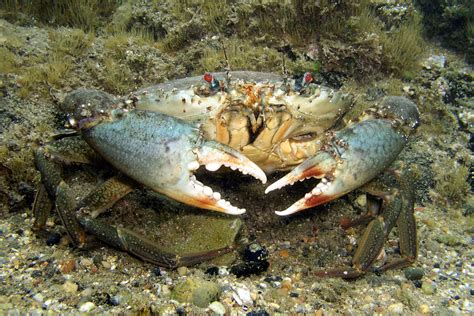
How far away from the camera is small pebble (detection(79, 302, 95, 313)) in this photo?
2.48 meters

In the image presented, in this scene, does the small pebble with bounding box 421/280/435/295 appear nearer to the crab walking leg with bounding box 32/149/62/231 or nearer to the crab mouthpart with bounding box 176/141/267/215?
the crab mouthpart with bounding box 176/141/267/215

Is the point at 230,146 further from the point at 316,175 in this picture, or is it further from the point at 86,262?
the point at 86,262

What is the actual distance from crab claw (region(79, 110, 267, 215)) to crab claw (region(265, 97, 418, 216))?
369mm

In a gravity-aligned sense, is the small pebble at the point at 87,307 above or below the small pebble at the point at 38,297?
above

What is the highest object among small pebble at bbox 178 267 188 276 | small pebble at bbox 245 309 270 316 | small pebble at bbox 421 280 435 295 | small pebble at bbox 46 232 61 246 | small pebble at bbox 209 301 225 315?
small pebble at bbox 209 301 225 315

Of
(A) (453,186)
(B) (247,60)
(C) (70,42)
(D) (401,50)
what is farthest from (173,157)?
(D) (401,50)

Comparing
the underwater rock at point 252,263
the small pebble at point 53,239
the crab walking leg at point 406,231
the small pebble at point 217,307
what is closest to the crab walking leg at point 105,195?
the small pebble at point 53,239

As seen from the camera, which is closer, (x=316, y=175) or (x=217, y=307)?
(x=217, y=307)

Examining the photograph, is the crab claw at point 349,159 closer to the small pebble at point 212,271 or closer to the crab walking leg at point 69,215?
the small pebble at point 212,271

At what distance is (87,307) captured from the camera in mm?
2512

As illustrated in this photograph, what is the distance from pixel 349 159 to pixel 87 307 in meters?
2.12

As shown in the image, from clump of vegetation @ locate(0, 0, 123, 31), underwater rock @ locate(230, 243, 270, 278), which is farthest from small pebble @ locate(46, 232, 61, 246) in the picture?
clump of vegetation @ locate(0, 0, 123, 31)

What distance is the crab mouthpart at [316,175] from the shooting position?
2811mm

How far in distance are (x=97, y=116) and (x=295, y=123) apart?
1630 mm
